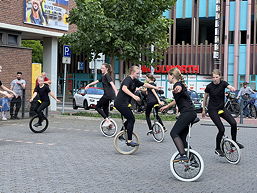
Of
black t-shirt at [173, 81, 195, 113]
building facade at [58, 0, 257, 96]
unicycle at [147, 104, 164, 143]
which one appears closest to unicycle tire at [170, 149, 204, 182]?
black t-shirt at [173, 81, 195, 113]

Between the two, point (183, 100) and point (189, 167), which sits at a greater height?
point (183, 100)

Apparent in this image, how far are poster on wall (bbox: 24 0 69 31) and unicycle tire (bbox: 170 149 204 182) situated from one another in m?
14.8

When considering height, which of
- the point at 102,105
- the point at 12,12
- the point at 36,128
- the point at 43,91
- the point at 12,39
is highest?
the point at 12,12

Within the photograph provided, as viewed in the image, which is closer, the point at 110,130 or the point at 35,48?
the point at 110,130

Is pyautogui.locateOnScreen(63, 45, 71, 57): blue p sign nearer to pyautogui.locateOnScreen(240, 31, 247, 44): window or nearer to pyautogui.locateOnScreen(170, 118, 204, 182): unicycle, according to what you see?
pyautogui.locateOnScreen(170, 118, 204, 182): unicycle

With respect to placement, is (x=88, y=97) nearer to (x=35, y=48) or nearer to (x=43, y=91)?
(x=43, y=91)

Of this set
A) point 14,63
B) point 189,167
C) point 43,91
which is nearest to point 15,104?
point 14,63

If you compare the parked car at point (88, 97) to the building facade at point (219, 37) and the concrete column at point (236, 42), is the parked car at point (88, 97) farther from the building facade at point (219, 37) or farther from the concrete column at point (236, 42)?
the concrete column at point (236, 42)

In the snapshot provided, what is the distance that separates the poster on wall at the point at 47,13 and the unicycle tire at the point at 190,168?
14.8m

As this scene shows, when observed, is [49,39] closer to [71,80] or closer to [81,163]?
[81,163]

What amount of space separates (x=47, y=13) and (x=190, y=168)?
630 inches

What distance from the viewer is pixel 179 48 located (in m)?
39.1

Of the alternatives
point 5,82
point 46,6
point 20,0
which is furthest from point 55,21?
point 5,82

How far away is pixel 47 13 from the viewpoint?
69.9 feet
